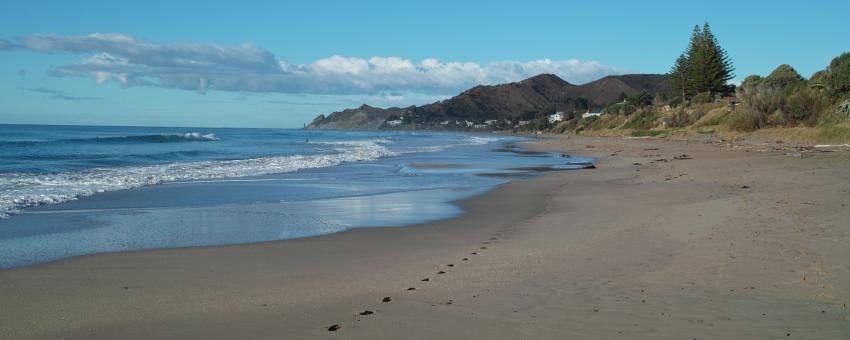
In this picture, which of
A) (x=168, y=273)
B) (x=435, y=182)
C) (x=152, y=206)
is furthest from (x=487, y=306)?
(x=435, y=182)

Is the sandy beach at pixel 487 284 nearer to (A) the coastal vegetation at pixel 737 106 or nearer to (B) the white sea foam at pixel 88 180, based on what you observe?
(B) the white sea foam at pixel 88 180

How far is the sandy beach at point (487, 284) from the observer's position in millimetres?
4465

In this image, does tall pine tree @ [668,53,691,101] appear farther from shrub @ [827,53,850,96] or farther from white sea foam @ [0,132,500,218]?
white sea foam @ [0,132,500,218]

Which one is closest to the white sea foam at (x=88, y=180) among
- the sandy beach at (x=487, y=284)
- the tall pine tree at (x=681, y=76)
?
the sandy beach at (x=487, y=284)

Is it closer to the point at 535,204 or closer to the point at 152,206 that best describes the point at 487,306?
the point at 535,204

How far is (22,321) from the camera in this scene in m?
4.65

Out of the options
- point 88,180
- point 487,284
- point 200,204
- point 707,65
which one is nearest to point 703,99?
point 707,65

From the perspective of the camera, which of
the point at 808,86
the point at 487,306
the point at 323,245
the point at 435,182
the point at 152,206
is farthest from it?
the point at 808,86

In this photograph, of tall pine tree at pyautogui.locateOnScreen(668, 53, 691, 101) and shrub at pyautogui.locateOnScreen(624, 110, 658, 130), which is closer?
shrub at pyautogui.locateOnScreen(624, 110, 658, 130)

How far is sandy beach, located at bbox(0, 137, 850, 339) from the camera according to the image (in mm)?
4465

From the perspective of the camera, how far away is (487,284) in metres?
5.77

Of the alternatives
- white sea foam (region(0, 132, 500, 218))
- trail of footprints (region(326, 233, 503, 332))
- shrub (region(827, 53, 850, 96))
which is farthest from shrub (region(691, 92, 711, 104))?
trail of footprints (region(326, 233, 503, 332))

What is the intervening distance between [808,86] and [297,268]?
118ft

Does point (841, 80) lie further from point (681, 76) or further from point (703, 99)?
point (681, 76)
